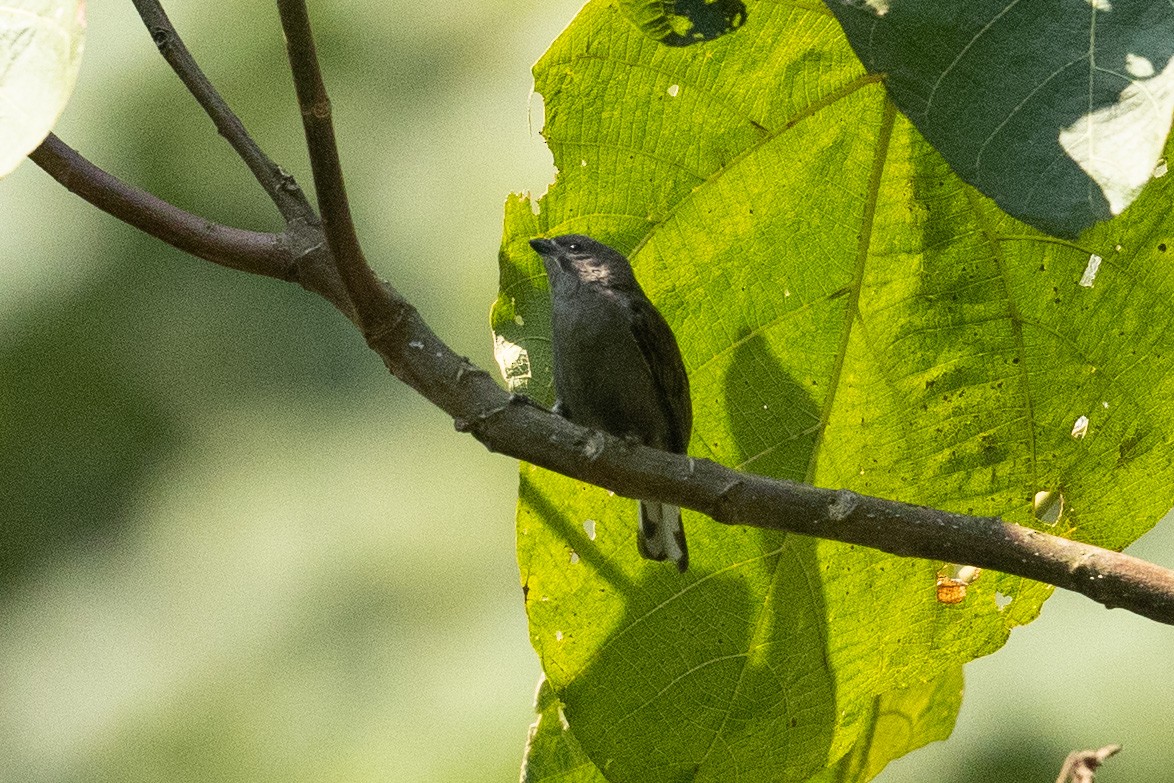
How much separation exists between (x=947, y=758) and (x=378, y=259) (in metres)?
3.15

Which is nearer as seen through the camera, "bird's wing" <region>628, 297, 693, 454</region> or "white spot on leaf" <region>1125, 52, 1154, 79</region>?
"white spot on leaf" <region>1125, 52, 1154, 79</region>

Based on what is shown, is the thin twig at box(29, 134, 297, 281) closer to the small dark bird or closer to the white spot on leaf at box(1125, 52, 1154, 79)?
the small dark bird

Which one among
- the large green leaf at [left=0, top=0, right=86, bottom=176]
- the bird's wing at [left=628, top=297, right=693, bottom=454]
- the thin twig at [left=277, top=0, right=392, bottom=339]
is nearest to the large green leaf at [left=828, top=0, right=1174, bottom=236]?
the thin twig at [left=277, top=0, right=392, bottom=339]

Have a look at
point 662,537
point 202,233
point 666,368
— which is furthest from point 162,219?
point 666,368

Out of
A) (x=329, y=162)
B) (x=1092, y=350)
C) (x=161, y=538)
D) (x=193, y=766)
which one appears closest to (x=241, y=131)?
(x=329, y=162)

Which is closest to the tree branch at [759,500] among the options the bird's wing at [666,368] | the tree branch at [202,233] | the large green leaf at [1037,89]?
the tree branch at [202,233]

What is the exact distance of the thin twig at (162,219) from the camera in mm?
1633

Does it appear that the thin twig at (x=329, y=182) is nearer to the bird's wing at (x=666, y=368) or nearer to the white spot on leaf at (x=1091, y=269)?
the bird's wing at (x=666, y=368)

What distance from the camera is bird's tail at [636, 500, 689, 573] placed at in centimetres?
228

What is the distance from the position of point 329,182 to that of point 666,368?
1.35 m

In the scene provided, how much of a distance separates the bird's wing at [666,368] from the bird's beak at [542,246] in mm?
235

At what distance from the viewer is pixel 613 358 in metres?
2.97

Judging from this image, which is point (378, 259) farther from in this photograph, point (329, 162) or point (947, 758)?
point (329, 162)

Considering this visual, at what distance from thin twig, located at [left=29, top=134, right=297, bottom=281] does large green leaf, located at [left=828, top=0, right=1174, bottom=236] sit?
0.77 m
